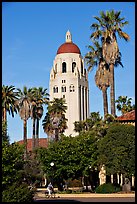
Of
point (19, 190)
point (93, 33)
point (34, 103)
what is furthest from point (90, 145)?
point (34, 103)

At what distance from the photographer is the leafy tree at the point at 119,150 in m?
34.5

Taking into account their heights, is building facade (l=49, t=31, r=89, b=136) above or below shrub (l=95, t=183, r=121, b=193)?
above

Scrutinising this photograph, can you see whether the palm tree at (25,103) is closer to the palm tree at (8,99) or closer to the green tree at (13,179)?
the palm tree at (8,99)

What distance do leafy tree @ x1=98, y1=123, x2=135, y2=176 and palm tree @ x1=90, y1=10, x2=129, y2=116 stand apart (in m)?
5.28

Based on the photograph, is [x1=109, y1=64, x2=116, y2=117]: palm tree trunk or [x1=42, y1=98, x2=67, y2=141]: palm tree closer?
[x1=109, y1=64, x2=116, y2=117]: palm tree trunk

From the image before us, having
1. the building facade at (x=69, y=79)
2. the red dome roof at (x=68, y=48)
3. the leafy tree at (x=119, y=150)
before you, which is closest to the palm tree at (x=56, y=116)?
the leafy tree at (x=119, y=150)

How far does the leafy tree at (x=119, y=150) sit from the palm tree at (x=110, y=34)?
17.3 feet

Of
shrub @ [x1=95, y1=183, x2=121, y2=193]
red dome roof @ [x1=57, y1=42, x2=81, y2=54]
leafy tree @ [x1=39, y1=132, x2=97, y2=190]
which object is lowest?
shrub @ [x1=95, y1=183, x2=121, y2=193]

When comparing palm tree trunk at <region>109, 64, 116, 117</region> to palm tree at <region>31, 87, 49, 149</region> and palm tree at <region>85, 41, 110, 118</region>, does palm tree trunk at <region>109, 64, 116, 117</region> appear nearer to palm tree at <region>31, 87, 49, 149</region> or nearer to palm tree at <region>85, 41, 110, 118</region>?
palm tree at <region>85, 41, 110, 118</region>

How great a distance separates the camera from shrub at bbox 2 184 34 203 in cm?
1845

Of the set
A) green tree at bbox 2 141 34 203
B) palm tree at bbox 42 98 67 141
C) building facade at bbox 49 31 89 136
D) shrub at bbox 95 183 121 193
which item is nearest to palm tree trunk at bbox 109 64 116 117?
shrub at bbox 95 183 121 193

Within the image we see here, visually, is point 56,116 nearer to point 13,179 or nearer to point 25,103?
point 25,103

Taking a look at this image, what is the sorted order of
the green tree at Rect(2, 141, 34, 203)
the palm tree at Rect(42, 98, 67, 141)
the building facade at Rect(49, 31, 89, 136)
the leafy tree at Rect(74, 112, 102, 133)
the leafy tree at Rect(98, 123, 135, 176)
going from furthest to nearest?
the building facade at Rect(49, 31, 89, 136) < the palm tree at Rect(42, 98, 67, 141) < the leafy tree at Rect(74, 112, 102, 133) < the leafy tree at Rect(98, 123, 135, 176) < the green tree at Rect(2, 141, 34, 203)

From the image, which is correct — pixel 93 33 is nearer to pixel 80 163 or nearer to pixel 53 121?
pixel 80 163
